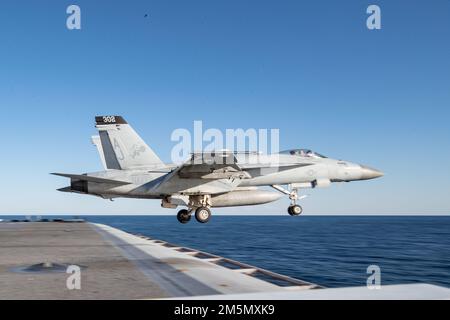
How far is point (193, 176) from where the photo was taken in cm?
1930

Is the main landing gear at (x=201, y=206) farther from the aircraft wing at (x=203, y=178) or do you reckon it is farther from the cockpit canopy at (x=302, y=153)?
the cockpit canopy at (x=302, y=153)

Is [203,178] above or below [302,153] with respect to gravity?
below

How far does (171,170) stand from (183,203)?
1931mm

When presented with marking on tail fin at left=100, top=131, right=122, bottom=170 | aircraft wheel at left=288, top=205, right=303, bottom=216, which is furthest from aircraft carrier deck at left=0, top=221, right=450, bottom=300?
marking on tail fin at left=100, top=131, right=122, bottom=170

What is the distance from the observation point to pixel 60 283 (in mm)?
12930

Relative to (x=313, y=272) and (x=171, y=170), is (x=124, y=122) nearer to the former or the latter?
(x=171, y=170)

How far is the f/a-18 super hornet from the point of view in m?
18.6

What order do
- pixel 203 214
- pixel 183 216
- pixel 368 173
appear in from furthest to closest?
pixel 368 173, pixel 183 216, pixel 203 214

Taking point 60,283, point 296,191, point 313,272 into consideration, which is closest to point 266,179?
point 296,191

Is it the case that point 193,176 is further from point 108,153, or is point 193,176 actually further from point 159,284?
point 159,284
